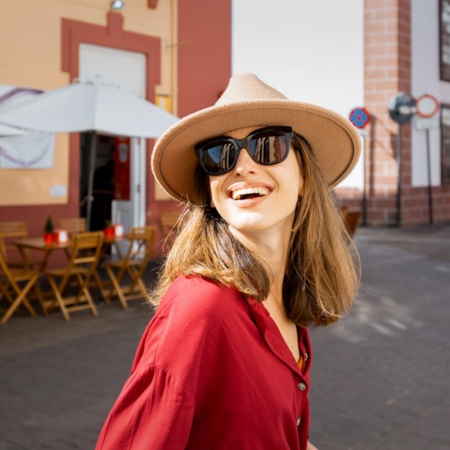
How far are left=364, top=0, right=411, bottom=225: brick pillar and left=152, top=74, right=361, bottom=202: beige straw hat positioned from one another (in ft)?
63.4

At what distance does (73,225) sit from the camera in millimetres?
10352

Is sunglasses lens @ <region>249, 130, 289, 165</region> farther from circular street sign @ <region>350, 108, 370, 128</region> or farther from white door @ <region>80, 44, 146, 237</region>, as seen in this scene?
circular street sign @ <region>350, 108, 370, 128</region>

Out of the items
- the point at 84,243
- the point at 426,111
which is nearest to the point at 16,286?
the point at 84,243

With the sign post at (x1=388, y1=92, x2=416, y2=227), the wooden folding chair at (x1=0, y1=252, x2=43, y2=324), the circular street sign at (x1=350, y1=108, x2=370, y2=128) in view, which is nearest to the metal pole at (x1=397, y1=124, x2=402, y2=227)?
the sign post at (x1=388, y1=92, x2=416, y2=227)

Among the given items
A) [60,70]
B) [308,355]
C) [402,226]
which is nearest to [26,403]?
[308,355]

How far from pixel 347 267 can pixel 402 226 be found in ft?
64.1

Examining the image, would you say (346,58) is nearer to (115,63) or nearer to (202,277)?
(115,63)

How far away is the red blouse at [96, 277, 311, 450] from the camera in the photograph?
1.42 m

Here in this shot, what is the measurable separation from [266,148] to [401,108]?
64.0ft

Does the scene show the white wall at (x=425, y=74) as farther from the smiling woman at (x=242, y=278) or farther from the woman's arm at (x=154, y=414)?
the woman's arm at (x=154, y=414)

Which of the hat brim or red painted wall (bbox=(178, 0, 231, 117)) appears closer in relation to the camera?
the hat brim

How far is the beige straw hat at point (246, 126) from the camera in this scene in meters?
1.76

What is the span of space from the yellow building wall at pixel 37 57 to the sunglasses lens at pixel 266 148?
1013 cm

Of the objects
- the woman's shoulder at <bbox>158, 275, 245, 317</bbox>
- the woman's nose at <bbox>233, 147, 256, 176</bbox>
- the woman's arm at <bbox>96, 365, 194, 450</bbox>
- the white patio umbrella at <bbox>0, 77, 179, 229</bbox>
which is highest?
the white patio umbrella at <bbox>0, 77, 179, 229</bbox>
